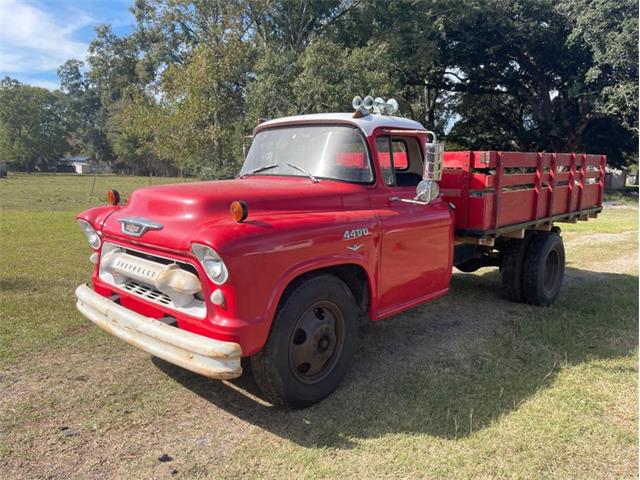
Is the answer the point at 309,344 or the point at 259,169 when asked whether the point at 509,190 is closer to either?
the point at 259,169

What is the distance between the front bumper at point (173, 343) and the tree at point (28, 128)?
7793 centimetres

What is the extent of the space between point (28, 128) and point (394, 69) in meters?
65.7

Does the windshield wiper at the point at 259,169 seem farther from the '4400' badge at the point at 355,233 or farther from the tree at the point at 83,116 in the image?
the tree at the point at 83,116

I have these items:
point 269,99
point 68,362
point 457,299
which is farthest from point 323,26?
point 68,362

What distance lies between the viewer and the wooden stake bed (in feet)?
17.2

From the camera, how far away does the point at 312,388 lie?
143 inches

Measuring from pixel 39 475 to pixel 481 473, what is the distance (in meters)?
2.64

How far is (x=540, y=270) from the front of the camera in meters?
6.17

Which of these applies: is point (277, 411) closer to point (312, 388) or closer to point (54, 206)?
point (312, 388)

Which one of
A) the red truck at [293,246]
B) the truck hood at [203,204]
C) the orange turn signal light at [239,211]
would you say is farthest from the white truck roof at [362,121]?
the orange turn signal light at [239,211]

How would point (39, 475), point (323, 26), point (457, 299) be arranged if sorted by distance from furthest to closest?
point (323, 26), point (457, 299), point (39, 475)

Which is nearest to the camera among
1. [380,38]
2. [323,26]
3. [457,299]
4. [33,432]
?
[33,432]

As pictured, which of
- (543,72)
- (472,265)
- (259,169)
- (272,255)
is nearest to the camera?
(272,255)

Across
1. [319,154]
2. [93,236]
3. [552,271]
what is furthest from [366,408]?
[552,271]
